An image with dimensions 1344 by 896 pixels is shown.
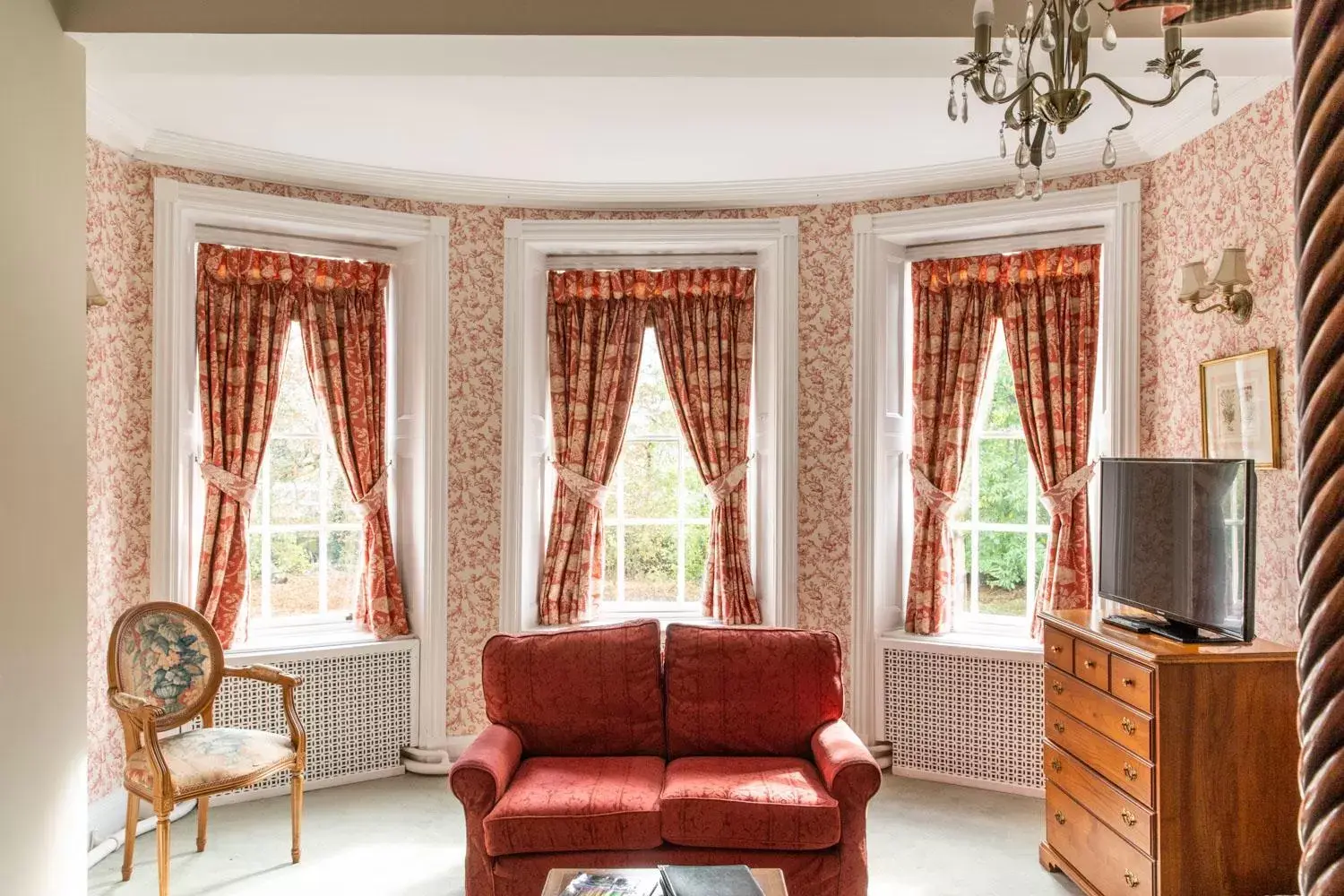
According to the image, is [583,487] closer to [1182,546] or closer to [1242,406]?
[1182,546]

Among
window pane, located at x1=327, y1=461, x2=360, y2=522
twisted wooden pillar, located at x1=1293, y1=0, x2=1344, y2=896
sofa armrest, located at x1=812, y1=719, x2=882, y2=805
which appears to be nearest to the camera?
twisted wooden pillar, located at x1=1293, y1=0, x2=1344, y2=896

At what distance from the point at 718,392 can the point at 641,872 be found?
2.98 meters

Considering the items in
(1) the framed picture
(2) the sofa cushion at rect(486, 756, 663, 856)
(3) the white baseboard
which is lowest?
(3) the white baseboard

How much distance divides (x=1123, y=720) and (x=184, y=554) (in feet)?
13.0

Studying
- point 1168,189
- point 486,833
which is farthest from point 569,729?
point 1168,189

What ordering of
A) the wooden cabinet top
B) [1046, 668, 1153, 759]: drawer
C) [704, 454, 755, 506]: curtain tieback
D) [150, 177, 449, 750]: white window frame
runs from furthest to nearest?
[704, 454, 755, 506]: curtain tieback
[150, 177, 449, 750]: white window frame
[1046, 668, 1153, 759]: drawer
the wooden cabinet top

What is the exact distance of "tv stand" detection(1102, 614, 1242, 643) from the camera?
10.1 feet

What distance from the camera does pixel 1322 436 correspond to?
31 cm

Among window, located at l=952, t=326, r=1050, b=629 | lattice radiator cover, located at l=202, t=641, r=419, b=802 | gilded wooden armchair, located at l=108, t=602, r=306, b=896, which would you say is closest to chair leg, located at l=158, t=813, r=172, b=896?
gilded wooden armchair, located at l=108, t=602, r=306, b=896

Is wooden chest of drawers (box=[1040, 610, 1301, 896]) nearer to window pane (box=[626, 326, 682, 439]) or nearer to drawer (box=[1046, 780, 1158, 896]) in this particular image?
drawer (box=[1046, 780, 1158, 896])

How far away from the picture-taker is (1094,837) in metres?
3.31

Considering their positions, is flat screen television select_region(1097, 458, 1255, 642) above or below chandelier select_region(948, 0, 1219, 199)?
below

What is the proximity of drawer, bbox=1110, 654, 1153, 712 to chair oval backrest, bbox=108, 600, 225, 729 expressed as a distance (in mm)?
3483

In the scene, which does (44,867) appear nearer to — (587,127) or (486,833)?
(486,833)
